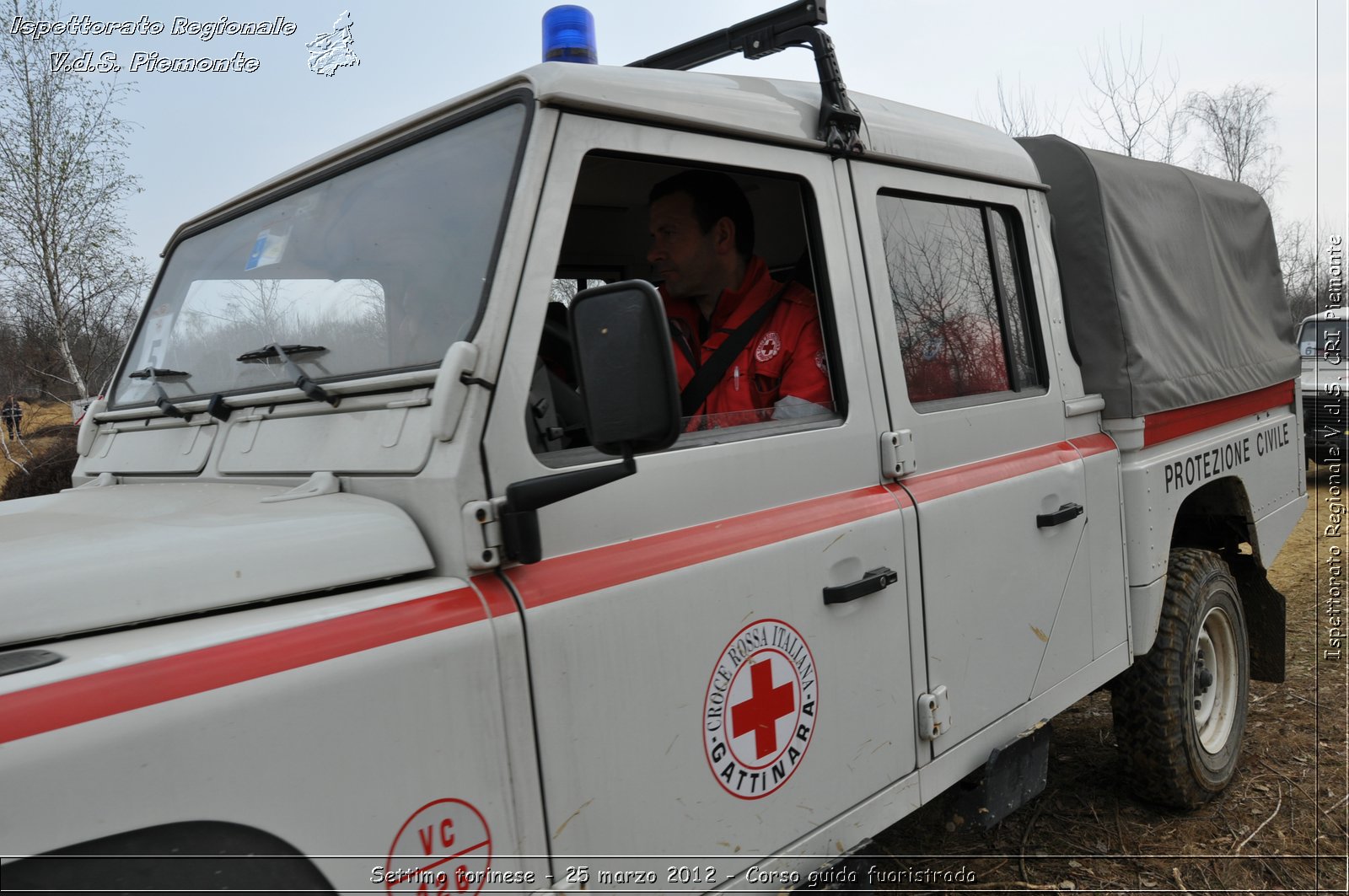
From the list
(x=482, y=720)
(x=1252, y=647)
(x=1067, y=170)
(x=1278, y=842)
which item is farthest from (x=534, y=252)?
(x=1252, y=647)

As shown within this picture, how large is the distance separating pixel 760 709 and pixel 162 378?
171 cm

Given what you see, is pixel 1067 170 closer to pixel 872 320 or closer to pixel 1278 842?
pixel 872 320

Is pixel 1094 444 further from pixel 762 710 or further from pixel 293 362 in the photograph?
pixel 293 362

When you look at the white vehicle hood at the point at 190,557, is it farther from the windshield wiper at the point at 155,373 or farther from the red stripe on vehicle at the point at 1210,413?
the red stripe on vehicle at the point at 1210,413

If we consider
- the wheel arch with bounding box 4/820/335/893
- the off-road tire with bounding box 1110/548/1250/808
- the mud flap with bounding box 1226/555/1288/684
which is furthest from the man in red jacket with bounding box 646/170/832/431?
the mud flap with bounding box 1226/555/1288/684

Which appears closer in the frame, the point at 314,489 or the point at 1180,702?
the point at 314,489

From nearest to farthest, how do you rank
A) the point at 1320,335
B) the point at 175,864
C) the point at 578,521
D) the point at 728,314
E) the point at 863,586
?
1. the point at 175,864
2. the point at 578,521
3. the point at 863,586
4. the point at 728,314
5. the point at 1320,335

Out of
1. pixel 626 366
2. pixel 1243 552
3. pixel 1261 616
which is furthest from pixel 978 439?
pixel 1261 616

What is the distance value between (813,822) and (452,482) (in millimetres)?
1101

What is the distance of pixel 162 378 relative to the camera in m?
2.38

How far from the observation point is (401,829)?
1.35 metres

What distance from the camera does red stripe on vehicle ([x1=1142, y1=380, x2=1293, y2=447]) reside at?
125 inches

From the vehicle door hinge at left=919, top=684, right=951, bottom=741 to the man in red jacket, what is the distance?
76 cm

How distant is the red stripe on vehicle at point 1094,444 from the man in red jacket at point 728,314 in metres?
1.17
